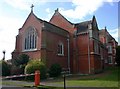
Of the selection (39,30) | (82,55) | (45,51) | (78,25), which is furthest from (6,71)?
(78,25)

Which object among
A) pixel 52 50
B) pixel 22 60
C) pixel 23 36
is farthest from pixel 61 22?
pixel 22 60

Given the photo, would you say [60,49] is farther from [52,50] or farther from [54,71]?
[54,71]

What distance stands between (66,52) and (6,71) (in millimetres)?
13585

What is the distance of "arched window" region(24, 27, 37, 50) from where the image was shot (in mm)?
35338

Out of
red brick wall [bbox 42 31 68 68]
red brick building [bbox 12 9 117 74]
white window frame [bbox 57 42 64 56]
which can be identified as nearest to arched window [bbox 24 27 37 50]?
red brick building [bbox 12 9 117 74]

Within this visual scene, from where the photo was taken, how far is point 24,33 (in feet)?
122

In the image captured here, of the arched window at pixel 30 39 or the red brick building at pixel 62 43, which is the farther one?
the arched window at pixel 30 39

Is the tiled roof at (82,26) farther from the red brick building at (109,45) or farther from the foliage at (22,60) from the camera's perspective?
the red brick building at (109,45)

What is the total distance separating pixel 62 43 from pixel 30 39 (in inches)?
254

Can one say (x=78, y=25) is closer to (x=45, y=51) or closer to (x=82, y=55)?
(x=82, y=55)

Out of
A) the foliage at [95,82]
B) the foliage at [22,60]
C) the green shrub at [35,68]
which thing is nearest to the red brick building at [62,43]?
the foliage at [22,60]

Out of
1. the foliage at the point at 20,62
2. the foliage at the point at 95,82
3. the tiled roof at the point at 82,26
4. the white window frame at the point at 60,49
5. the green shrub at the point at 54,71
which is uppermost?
the tiled roof at the point at 82,26

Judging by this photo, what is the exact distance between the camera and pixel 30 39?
3622 cm

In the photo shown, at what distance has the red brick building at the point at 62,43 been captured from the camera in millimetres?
34219
